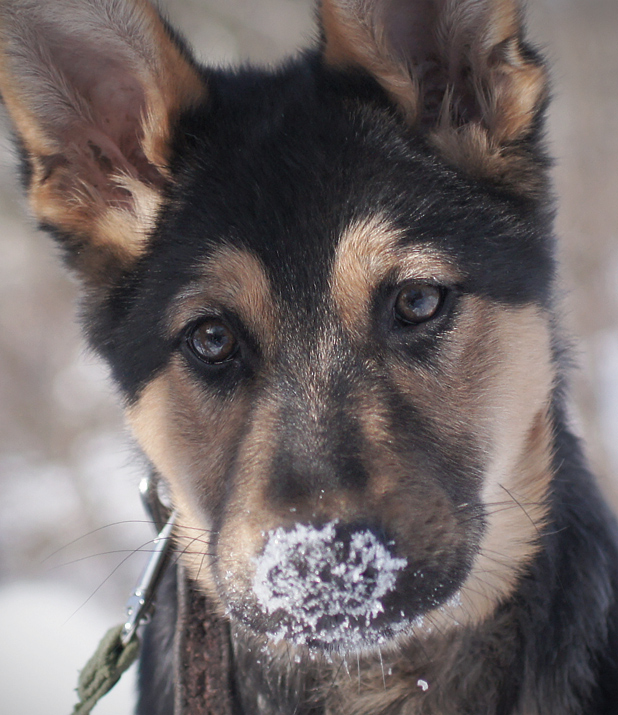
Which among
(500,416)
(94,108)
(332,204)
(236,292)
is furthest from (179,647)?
(94,108)

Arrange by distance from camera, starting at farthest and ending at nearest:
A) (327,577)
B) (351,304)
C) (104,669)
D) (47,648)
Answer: (47,648) < (104,669) < (351,304) < (327,577)

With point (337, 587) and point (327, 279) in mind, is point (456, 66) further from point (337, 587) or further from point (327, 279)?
point (337, 587)

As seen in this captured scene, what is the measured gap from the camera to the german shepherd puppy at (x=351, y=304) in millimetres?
1902

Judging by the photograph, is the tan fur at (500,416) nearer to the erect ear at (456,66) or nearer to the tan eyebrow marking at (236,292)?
the tan eyebrow marking at (236,292)

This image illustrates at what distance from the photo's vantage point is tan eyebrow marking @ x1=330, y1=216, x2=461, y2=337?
1902 millimetres

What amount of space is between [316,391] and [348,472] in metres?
0.30

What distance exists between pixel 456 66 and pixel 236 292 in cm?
103

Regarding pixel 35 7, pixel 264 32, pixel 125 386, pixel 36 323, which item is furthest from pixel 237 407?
pixel 264 32

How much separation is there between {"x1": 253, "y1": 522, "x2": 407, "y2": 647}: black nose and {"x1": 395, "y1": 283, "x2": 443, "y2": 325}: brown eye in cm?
67

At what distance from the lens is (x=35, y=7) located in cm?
197

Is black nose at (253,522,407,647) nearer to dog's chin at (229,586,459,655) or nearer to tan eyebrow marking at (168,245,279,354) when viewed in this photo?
dog's chin at (229,586,459,655)

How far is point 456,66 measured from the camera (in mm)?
2188

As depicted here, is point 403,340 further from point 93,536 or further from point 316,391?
point 93,536

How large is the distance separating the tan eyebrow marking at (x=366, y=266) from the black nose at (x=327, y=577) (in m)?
0.61
